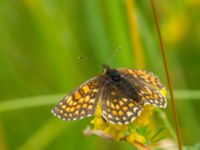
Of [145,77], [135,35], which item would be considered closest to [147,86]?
[145,77]

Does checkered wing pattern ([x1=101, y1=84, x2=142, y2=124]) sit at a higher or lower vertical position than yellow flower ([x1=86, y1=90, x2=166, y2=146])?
higher

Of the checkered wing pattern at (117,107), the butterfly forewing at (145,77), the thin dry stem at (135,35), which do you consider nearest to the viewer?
the checkered wing pattern at (117,107)

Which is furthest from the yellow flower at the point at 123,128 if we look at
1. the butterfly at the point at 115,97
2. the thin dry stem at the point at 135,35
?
the thin dry stem at the point at 135,35

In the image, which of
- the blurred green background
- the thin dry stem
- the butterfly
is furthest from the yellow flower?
the thin dry stem

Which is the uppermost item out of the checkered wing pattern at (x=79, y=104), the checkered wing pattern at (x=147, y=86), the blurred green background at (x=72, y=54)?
the checkered wing pattern at (x=79, y=104)

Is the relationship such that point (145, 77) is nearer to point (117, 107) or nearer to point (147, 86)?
point (147, 86)

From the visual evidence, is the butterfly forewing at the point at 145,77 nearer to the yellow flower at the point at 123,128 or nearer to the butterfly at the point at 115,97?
the butterfly at the point at 115,97

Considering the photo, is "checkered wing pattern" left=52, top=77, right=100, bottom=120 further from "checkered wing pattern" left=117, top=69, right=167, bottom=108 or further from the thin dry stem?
the thin dry stem

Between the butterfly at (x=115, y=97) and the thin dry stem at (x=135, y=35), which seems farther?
the thin dry stem at (x=135, y=35)
